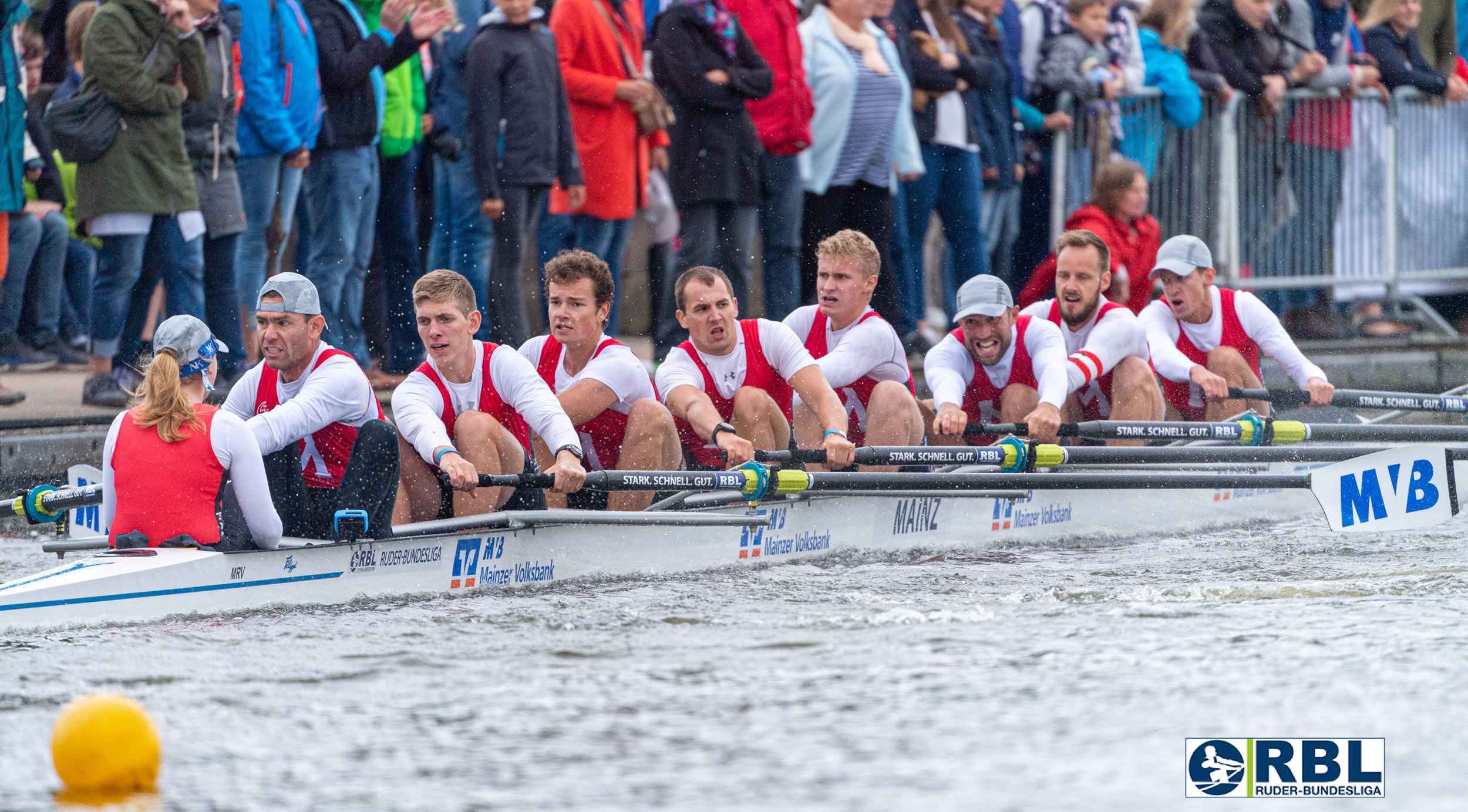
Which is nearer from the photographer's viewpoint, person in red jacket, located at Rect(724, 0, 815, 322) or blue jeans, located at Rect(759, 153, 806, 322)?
person in red jacket, located at Rect(724, 0, 815, 322)

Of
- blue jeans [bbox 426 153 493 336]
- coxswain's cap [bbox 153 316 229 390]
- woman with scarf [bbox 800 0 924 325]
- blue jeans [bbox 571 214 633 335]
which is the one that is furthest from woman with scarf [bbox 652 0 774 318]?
coxswain's cap [bbox 153 316 229 390]

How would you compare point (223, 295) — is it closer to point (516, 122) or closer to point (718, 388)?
point (516, 122)

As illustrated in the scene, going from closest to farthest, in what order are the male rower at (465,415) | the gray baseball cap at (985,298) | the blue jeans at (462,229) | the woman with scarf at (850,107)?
the male rower at (465,415), the gray baseball cap at (985,298), the blue jeans at (462,229), the woman with scarf at (850,107)

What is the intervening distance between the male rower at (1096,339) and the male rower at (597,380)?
2.32 metres

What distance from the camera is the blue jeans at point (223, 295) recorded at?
9375 millimetres

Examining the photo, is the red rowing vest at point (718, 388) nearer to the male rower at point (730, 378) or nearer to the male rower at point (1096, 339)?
the male rower at point (730, 378)

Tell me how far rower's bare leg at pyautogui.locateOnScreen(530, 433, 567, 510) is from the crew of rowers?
12 millimetres

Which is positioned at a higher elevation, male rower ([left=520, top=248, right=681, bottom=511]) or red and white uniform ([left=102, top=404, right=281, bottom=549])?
male rower ([left=520, top=248, right=681, bottom=511])

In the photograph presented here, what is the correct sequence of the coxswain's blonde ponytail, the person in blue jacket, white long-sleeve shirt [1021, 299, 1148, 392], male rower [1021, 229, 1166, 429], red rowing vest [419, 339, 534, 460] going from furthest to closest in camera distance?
the person in blue jacket → male rower [1021, 229, 1166, 429] → white long-sleeve shirt [1021, 299, 1148, 392] → red rowing vest [419, 339, 534, 460] → the coxswain's blonde ponytail

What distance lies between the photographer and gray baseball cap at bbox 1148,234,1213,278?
9.79 meters

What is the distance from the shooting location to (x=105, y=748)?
449cm

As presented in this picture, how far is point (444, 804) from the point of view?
169 inches

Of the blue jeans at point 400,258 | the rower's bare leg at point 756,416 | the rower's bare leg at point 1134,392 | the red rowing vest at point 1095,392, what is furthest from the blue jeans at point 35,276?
the rower's bare leg at point 1134,392

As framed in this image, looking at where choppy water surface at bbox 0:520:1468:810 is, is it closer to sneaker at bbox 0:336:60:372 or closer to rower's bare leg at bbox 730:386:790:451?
rower's bare leg at bbox 730:386:790:451
